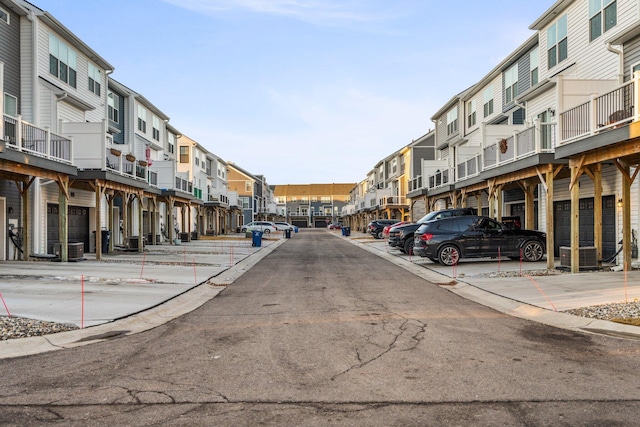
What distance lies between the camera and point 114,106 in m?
30.8

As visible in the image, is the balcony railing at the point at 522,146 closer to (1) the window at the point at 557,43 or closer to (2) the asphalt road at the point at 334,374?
(1) the window at the point at 557,43

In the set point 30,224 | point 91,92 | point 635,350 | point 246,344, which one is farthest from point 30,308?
point 91,92

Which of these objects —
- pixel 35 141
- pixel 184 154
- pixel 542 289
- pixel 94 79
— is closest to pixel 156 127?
pixel 94 79

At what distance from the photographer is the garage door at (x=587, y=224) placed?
1771 centimetres

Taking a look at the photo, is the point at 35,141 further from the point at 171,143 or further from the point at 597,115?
the point at 171,143

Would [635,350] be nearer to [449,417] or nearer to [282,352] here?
[449,417]

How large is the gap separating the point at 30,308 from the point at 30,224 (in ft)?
41.0

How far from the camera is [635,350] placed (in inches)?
260

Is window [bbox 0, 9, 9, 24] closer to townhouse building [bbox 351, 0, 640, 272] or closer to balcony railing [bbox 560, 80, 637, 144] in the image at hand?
townhouse building [bbox 351, 0, 640, 272]

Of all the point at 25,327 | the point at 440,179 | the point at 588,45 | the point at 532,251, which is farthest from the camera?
the point at 440,179

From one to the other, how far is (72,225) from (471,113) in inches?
970

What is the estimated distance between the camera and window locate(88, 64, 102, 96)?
84.9 feet

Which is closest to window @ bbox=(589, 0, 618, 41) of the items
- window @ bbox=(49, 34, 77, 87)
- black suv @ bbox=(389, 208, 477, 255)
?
black suv @ bbox=(389, 208, 477, 255)

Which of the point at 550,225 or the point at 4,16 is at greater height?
the point at 4,16
